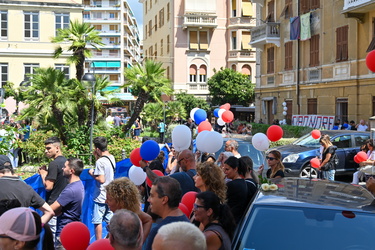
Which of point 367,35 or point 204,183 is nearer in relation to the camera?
point 204,183

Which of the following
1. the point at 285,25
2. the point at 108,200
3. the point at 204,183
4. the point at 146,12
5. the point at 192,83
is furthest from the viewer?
the point at 146,12

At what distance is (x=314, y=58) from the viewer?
2645 cm

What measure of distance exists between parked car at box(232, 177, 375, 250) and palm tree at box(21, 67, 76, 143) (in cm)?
1075

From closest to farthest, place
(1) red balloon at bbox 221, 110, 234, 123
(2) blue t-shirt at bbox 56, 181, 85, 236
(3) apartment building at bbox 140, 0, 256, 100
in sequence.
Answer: (2) blue t-shirt at bbox 56, 181, 85, 236
(1) red balloon at bbox 221, 110, 234, 123
(3) apartment building at bbox 140, 0, 256, 100

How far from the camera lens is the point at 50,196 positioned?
6.66 metres

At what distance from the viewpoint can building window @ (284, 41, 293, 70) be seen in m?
28.8

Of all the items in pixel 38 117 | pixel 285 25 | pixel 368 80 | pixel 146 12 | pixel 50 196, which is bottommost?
pixel 50 196

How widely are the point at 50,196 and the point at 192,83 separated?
44.2 m

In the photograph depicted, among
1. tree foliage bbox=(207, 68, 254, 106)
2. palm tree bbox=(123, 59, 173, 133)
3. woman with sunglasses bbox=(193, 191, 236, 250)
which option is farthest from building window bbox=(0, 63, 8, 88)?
woman with sunglasses bbox=(193, 191, 236, 250)

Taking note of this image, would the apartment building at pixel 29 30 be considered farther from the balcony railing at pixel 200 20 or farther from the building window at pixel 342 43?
the building window at pixel 342 43

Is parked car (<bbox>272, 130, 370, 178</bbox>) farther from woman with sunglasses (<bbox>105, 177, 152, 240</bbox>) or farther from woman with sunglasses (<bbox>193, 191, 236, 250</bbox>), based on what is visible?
→ woman with sunglasses (<bbox>193, 191, 236, 250</bbox>)

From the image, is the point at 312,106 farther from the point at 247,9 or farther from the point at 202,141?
the point at 247,9

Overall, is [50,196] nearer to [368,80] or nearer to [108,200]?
[108,200]

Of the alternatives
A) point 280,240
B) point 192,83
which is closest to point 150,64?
point 280,240
